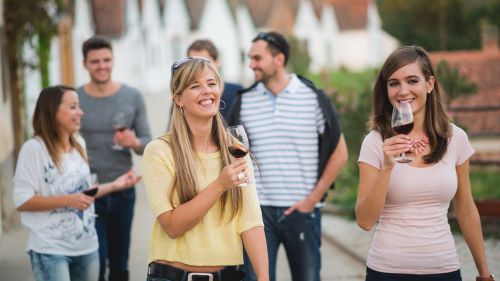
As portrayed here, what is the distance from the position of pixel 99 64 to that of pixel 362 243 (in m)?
4.26

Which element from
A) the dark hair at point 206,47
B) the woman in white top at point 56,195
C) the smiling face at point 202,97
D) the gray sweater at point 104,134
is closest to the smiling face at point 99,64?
the gray sweater at point 104,134

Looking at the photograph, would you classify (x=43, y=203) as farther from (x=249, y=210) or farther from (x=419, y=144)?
(x=419, y=144)

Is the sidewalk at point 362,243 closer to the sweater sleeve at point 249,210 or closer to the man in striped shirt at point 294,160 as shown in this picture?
the man in striped shirt at point 294,160

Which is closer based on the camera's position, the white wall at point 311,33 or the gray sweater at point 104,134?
the gray sweater at point 104,134

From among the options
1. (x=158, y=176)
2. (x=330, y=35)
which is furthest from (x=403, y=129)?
(x=330, y=35)

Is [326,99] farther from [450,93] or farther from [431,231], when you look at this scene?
[450,93]

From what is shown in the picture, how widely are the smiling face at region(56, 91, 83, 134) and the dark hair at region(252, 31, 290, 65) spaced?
1.53m

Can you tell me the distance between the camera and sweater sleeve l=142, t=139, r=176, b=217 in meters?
2.71

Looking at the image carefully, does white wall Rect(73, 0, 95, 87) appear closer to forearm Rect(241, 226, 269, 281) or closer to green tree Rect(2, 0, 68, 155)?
green tree Rect(2, 0, 68, 155)

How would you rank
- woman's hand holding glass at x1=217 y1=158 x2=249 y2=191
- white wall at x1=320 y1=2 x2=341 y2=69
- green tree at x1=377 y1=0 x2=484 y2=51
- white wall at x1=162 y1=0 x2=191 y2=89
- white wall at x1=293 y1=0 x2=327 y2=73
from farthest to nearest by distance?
white wall at x1=320 y1=2 x2=341 y2=69 < white wall at x1=293 y1=0 x2=327 y2=73 < white wall at x1=162 y1=0 x2=191 y2=89 < green tree at x1=377 y1=0 x2=484 y2=51 < woman's hand holding glass at x1=217 y1=158 x2=249 y2=191

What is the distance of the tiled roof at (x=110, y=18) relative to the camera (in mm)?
29930

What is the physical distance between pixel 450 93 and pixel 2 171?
665 centimetres

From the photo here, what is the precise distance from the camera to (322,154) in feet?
14.3

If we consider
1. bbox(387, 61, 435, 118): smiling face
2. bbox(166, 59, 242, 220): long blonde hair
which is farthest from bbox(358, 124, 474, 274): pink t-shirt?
bbox(166, 59, 242, 220): long blonde hair
